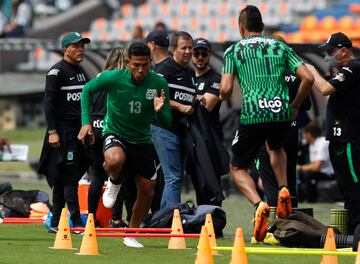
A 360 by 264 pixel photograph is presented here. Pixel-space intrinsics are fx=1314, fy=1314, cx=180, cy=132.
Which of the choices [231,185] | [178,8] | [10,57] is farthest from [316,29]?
[231,185]

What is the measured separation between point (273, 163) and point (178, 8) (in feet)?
82.4

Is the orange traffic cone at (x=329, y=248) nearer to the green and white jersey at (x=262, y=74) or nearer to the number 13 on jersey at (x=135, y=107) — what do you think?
the green and white jersey at (x=262, y=74)

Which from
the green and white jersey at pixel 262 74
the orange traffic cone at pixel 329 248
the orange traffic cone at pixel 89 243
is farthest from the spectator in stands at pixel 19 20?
the orange traffic cone at pixel 329 248

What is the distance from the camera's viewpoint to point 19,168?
2641 cm

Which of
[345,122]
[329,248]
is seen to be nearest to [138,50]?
[345,122]

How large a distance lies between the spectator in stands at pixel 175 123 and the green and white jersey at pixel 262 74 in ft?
6.53

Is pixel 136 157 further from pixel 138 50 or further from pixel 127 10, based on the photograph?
pixel 127 10

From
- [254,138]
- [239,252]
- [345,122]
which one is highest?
[345,122]

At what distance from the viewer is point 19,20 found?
122 feet

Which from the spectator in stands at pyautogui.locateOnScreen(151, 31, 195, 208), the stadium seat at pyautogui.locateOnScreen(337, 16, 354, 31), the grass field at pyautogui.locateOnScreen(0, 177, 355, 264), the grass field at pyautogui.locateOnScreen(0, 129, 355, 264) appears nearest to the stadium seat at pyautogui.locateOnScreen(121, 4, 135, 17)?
the stadium seat at pyautogui.locateOnScreen(337, 16, 354, 31)

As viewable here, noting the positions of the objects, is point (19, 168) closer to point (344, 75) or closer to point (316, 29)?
point (316, 29)

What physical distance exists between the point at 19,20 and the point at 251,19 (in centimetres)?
2543

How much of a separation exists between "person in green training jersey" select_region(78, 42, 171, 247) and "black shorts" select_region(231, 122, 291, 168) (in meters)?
0.74

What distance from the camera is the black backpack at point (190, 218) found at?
13500 millimetres
